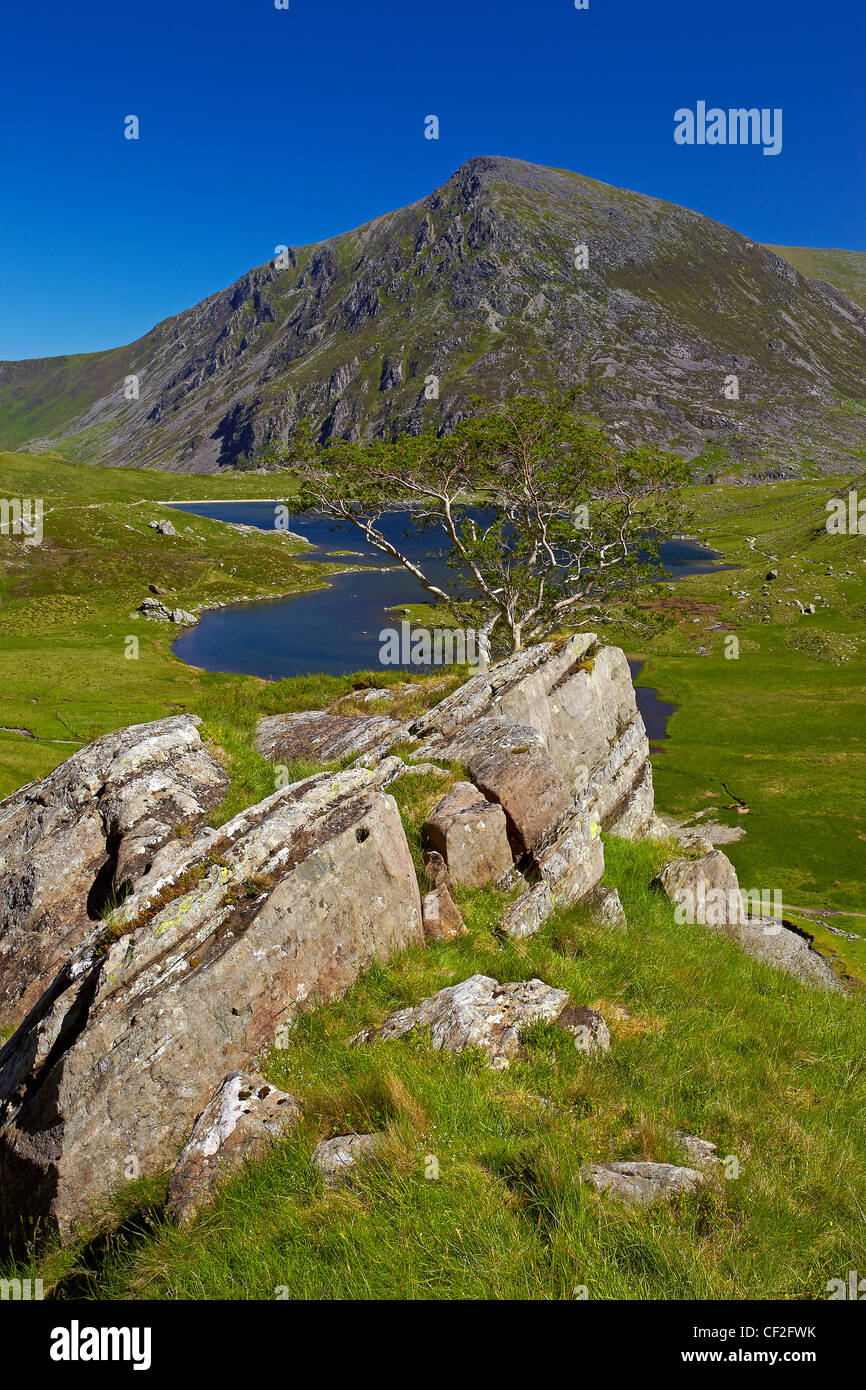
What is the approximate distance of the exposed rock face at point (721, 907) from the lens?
17.4m

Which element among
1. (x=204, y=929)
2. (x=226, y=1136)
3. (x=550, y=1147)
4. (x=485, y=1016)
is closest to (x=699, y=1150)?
(x=550, y=1147)

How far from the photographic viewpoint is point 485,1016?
891 cm

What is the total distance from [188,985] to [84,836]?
6184 mm

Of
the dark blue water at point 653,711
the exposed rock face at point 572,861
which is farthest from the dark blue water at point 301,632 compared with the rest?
the exposed rock face at point 572,861

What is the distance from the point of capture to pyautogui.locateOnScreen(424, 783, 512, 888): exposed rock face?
13445 millimetres

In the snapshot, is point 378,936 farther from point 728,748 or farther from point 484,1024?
point 728,748

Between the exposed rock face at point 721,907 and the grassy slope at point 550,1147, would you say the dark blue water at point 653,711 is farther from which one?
the grassy slope at point 550,1147

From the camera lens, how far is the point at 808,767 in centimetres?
8406

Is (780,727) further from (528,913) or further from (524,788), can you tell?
(528,913)

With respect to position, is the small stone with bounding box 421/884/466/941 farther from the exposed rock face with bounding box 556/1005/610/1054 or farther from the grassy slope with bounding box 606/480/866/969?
the grassy slope with bounding box 606/480/866/969

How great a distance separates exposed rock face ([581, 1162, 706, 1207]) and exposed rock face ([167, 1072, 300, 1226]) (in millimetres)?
3351

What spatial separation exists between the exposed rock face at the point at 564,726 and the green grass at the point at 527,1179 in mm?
6444

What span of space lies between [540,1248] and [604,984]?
18.1ft
